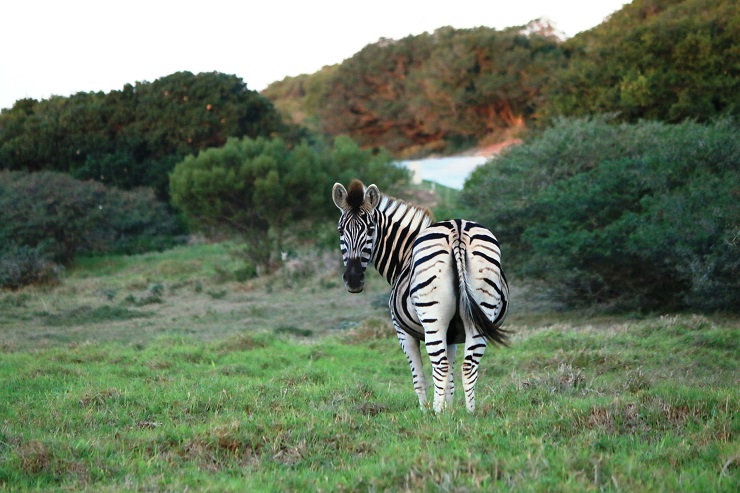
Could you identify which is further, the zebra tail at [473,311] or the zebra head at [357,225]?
the zebra head at [357,225]

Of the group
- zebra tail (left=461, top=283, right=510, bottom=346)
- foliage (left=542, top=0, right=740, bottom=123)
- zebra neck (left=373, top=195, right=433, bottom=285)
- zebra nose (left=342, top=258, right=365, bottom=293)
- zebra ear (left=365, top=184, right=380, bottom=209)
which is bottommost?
zebra tail (left=461, top=283, right=510, bottom=346)

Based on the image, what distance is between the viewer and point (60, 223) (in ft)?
97.6

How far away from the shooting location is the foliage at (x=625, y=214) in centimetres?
1517

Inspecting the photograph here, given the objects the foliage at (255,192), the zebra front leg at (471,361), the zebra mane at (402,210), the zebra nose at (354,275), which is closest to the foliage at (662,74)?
the foliage at (255,192)

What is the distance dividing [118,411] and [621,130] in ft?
57.0

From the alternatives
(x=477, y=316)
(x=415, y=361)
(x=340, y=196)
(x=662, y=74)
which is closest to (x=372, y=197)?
(x=340, y=196)

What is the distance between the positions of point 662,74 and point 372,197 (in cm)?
2708

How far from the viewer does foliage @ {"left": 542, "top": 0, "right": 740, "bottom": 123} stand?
31.4 metres

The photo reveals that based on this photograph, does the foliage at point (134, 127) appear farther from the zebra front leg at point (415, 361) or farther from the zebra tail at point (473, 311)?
the zebra tail at point (473, 311)

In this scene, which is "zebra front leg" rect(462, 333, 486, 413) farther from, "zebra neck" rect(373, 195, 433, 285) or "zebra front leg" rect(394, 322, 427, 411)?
"zebra neck" rect(373, 195, 433, 285)

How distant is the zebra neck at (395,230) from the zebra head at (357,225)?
0.10m

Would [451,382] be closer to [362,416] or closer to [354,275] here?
[362,416]

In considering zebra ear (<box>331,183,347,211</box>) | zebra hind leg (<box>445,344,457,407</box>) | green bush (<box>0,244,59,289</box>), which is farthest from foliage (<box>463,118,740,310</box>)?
green bush (<box>0,244,59,289</box>)

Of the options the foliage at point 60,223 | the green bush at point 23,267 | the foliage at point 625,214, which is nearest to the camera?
the foliage at point 625,214
